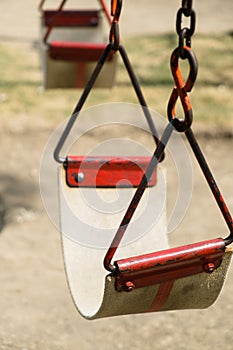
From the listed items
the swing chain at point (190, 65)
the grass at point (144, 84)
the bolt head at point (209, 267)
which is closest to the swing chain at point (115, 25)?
the swing chain at point (190, 65)

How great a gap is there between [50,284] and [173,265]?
87 cm

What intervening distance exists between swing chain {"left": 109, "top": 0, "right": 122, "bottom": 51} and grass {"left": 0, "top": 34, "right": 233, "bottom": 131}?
158cm

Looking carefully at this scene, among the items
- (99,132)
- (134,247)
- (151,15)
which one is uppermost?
(134,247)

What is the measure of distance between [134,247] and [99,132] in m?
1.34

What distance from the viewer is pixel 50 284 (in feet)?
6.39

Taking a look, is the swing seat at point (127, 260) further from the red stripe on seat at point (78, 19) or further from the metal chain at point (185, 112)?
the red stripe on seat at point (78, 19)

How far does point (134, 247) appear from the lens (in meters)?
1.62

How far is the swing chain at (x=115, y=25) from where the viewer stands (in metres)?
1.29

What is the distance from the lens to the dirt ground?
1.70 meters

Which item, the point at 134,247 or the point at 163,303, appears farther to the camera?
the point at 134,247

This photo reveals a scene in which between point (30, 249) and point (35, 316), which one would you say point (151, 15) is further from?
point (35, 316)

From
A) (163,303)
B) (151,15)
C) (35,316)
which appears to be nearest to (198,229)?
(35,316)

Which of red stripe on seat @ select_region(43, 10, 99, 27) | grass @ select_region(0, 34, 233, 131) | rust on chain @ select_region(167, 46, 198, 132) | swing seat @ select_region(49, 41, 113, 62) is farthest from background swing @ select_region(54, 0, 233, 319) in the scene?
grass @ select_region(0, 34, 233, 131)

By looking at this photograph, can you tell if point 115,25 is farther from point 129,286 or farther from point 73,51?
point 73,51
